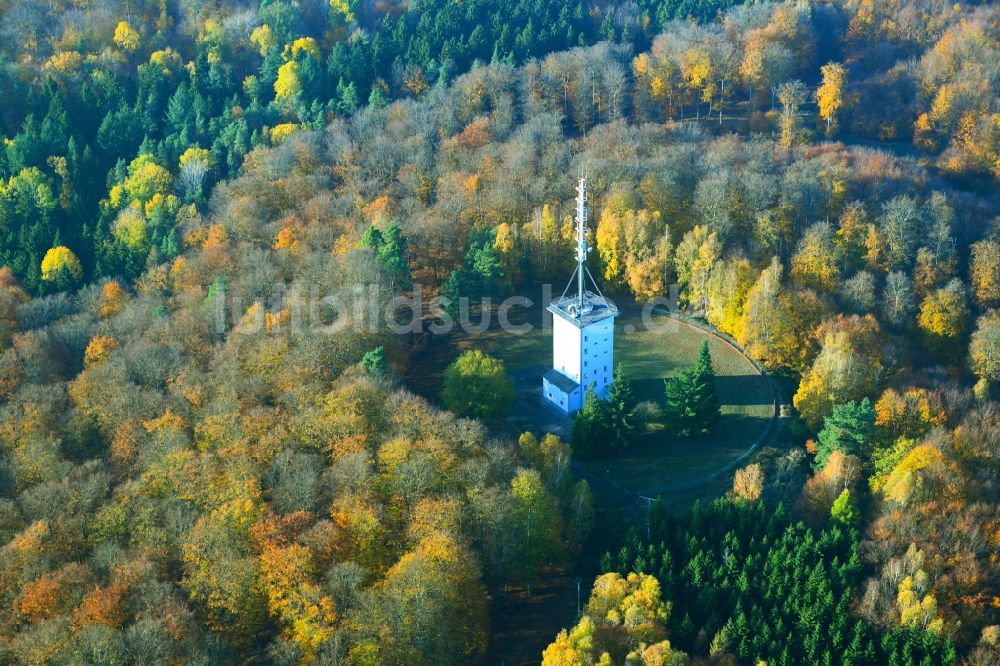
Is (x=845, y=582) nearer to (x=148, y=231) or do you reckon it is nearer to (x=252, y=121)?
(x=148, y=231)

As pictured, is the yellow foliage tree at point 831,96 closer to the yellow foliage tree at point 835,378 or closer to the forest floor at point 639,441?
the forest floor at point 639,441

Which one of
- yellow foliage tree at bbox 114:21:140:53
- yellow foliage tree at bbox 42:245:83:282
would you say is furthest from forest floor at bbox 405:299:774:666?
yellow foliage tree at bbox 114:21:140:53

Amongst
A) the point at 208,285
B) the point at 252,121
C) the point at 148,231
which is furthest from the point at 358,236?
the point at 252,121

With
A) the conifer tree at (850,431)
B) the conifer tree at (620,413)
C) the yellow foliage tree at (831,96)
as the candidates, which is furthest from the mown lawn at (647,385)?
the yellow foliage tree at (831,96)

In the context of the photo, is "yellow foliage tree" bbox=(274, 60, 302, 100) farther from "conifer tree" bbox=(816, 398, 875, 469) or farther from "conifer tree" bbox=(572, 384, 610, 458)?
"conifer tree" bbox=(816, 398, 875, 469)

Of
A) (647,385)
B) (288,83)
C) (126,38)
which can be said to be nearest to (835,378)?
(647,385)

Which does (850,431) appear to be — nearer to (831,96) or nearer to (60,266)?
(831,96)
